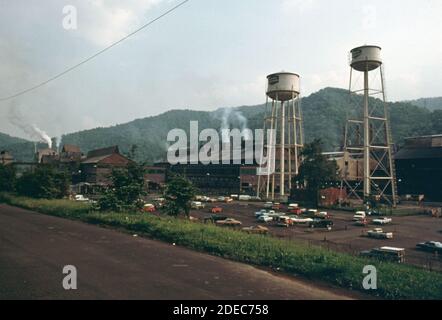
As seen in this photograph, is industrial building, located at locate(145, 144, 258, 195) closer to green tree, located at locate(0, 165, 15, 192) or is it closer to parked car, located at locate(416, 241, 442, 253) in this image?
green tree, located at locate(0, 165, 15, 192)

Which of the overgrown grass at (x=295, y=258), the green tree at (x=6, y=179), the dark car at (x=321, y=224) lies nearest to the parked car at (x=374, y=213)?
the dark car at (x=321, y=224)

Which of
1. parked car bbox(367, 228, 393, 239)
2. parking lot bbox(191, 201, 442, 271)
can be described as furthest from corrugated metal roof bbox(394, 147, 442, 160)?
parked car bbox(367, 228, 393, 239)

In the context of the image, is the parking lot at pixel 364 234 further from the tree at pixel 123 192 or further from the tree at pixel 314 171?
the tree at pixel 123 192

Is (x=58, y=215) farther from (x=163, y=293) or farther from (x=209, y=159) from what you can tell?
(x=209, y=159)

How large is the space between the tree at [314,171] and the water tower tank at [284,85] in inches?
412

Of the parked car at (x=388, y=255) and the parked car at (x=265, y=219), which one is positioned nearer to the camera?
the parked car at (x=388, y=255)

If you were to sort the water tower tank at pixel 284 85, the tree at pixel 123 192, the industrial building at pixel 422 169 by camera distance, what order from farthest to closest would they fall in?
1. the industrial building at pixel 422 169
2. the water tower tank at pixel 284 85
3. the tree at pixel 123 192

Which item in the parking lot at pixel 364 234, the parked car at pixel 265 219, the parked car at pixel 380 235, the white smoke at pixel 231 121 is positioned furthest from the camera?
the white smoke at pixel 231 121

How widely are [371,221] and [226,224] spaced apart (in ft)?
56.3

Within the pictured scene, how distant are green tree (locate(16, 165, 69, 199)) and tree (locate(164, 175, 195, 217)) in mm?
25091

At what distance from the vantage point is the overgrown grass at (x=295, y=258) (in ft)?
49.4

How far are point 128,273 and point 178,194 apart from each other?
58.8 ft
